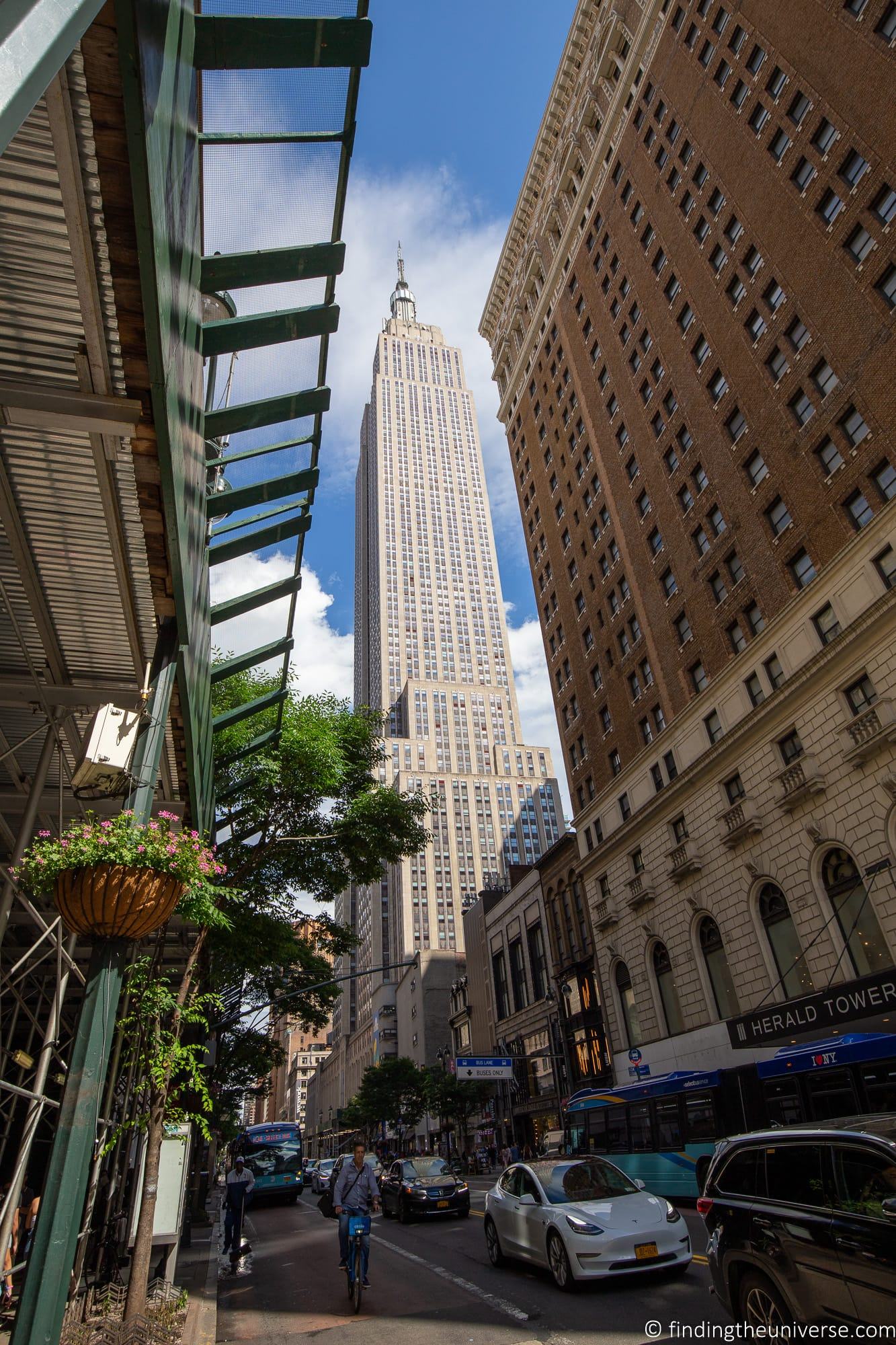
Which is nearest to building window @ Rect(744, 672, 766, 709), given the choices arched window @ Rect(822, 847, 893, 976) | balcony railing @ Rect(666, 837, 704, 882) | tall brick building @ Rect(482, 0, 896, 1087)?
tall brick building @ Rect(482, 0, 896, 1087)

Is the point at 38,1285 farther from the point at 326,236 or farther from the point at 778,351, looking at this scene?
the point at 778,351

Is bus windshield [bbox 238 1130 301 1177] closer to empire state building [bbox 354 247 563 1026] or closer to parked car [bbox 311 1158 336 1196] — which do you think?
parked car [bbox 311 1158 336 1196]

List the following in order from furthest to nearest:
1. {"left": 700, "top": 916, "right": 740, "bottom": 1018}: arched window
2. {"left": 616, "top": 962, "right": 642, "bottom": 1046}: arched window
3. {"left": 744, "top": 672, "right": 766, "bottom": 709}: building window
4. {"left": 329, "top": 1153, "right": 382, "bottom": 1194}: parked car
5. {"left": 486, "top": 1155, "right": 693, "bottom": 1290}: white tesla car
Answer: {"left": 616, "top": 962, "right": 642, "bottom": 1046}: arched window
{"left": 700, "top": 916, "right": 740, "bottom": 1018}: arched window
{"left": 744, "top": 672, "right": 766, "bottom": 709}: building window
{"left": 329, "top": 1153, "right": 382, "bottom": 1194}: parked car
{"left": 486, "top": 1155, "right": 693, "bottom": 1290}: white tesla car

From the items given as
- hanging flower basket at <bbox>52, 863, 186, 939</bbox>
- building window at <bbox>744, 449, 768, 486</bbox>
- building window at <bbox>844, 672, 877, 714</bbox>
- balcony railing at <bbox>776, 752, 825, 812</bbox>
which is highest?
building window at <bbox>744, 449, 768, 486</bbox>

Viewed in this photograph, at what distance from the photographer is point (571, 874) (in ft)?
157

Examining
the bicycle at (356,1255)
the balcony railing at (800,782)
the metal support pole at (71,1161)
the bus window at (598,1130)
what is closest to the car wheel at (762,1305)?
the metal support pole at (71,1161)

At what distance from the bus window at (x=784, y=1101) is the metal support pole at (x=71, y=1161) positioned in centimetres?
1502

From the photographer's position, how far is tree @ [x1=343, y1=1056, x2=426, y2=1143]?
74.4 meters

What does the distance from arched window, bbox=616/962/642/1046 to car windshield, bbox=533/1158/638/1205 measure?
28.6 m

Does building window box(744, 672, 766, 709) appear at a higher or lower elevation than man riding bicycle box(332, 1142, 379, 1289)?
higher

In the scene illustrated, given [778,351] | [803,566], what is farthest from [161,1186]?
[778,351]

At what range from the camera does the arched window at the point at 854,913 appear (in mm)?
23328

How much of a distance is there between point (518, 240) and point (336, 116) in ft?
214

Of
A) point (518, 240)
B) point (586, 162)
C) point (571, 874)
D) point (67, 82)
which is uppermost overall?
point (518, 240)
